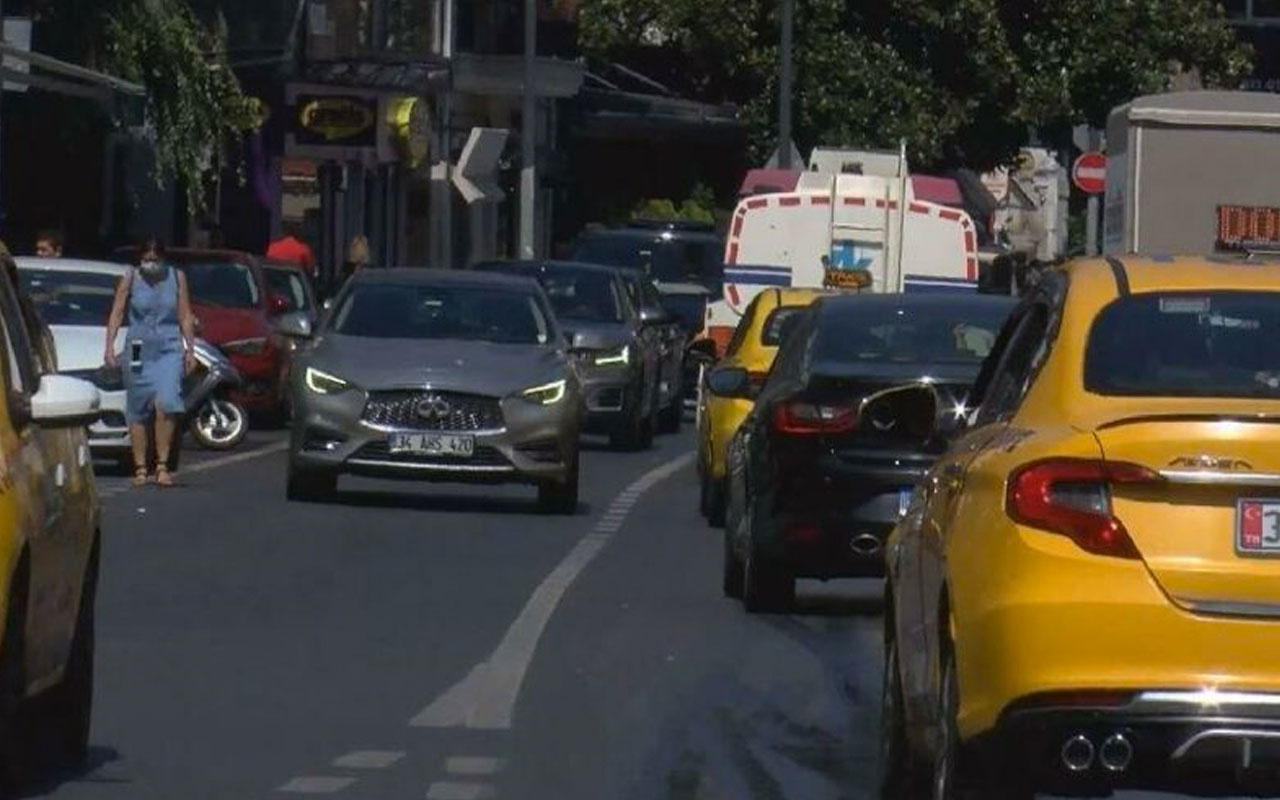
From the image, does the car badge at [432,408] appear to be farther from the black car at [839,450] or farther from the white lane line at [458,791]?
the white lane line at [458,791]

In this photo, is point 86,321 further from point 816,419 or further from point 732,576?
point 816,419

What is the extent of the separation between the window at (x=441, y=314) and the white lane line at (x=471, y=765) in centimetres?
1269

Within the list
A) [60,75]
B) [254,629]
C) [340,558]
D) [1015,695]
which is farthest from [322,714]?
[60,75]

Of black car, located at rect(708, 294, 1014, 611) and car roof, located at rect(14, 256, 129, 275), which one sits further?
car roof, located at rect(14, 256, 129, 275)

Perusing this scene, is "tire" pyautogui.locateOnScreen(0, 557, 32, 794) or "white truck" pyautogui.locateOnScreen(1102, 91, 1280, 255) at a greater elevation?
"white truck" pyautogui.locateOnScreen(1102, 91, 1280, 255)

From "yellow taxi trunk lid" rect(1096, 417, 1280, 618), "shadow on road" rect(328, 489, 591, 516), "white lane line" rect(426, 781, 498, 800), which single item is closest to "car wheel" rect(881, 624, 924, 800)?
"white lane line" rect(426, 781, 498, 800)

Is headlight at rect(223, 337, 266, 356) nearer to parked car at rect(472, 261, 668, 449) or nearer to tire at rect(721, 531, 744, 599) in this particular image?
parked car at rect(472, 261, 668, 449)

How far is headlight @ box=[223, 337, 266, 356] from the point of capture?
33500 mm

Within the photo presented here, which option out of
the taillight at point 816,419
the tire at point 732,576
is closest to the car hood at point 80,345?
the tire at point 732,576

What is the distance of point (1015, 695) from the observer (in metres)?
8.93

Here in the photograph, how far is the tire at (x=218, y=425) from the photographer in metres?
31.0

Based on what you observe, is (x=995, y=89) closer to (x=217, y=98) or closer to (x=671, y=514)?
(x=217, y=98)

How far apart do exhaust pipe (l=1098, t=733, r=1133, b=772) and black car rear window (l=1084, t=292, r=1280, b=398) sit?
0.90 m

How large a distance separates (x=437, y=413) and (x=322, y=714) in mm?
10398
